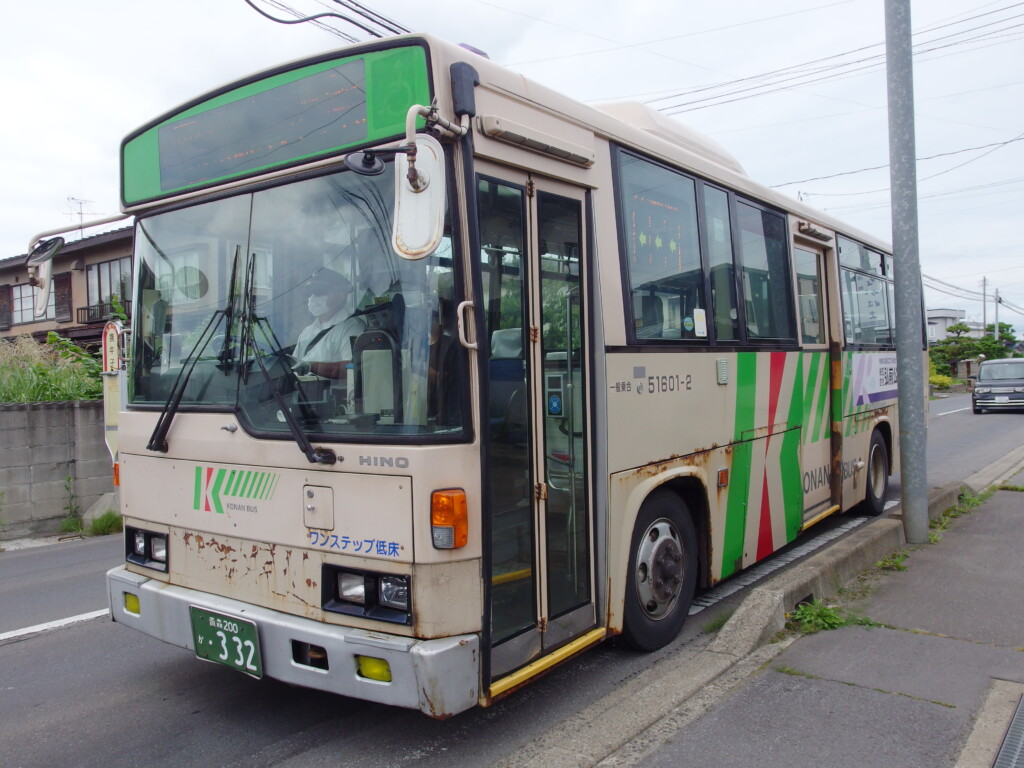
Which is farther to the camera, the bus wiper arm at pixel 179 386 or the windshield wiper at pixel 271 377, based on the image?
the bus wiper arm at pixel 179 386

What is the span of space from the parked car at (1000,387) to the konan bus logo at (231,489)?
2856 centimetres

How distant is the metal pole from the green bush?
9.43m

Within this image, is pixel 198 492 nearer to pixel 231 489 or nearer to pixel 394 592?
pixel 231 489

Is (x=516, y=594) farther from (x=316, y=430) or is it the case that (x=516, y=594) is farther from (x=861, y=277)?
(x=861, y=277)

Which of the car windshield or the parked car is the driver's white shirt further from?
the car windshield

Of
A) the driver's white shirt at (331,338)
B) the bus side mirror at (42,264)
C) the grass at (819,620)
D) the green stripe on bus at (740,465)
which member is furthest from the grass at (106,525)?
the grass at (819,620)

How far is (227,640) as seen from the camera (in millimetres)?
3645

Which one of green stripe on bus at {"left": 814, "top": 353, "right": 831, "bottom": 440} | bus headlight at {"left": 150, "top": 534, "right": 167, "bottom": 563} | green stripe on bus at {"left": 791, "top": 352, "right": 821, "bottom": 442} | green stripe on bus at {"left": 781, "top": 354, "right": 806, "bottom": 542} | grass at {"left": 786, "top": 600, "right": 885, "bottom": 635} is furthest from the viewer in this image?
green stripe on bus at {"left": 814, "top": 353, "right": 831, "bottom": 440}

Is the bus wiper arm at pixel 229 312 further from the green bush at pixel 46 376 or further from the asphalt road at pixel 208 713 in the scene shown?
the green bush at pixel 46 376

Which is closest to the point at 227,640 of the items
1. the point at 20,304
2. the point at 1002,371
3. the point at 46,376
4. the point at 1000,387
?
the point at 46,376

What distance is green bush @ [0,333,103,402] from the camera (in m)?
9.90

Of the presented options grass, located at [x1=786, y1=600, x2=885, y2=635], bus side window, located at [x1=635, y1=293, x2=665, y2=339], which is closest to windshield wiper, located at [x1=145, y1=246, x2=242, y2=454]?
bus side window, located at [x1=635, y1=293, x2=665, y2=339]

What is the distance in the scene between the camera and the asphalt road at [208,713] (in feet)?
12.1

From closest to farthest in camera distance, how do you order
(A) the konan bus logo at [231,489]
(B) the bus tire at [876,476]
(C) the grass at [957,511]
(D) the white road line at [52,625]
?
(A) the konan bus logo at [231,489]
(D) the white road line at [52,625]
(C) the grass at [957,511]
(B) the bus tire at [876,476]
